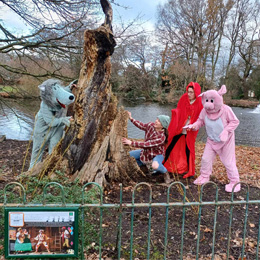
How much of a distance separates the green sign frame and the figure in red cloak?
9.67 ft

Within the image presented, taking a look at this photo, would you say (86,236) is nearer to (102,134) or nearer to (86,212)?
(86,212)

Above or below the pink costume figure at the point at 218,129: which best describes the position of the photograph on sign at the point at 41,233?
below

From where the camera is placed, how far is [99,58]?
3729 mm

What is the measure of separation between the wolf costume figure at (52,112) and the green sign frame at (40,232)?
6.65ft

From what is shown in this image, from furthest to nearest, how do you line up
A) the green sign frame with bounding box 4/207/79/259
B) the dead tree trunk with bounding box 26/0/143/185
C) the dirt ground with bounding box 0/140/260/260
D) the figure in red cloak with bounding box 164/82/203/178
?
the figure in red cloak with bounding box 164/82/203/178 → the dead tree trunk with bounding box 26/0/143/185 → the dirt ground with bounding box 0/140/260/260 → the green sign frame with bounding box 4/207/79/259

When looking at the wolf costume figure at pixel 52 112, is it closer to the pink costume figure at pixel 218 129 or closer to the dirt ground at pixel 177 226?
the dirt ground at pixel 177 226

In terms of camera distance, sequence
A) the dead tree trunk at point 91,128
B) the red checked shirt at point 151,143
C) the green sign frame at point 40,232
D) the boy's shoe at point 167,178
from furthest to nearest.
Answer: the boy's shoe at point 167,178
the red checked shirt at point 151,143
the dead tree trunk at point 91,128
the green sign frame at point 40,232

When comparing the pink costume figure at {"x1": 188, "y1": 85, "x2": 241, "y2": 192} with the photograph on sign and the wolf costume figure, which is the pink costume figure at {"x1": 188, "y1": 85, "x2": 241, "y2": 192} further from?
the photograph on sign

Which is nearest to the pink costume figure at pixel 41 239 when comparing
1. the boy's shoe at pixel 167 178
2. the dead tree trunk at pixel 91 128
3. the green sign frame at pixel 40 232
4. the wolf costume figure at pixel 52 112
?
the green sign frame at pixel 40 232

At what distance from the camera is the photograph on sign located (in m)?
1.92

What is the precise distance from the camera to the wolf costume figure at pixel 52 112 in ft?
13.2

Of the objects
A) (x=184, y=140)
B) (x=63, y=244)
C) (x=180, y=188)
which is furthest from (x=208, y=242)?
(x=184, y=140)

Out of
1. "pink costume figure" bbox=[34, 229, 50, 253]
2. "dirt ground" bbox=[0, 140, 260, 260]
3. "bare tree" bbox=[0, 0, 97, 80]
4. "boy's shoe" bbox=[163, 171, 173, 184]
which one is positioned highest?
"bare tree" bbox=[0, 0, 97, 80]

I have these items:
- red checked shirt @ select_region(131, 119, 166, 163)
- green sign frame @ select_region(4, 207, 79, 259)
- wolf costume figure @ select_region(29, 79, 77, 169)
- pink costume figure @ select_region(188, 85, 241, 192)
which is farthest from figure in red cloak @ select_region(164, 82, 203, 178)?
green sign frame @ select_region(4, 207, 79, 259)
